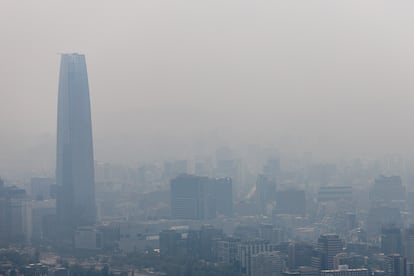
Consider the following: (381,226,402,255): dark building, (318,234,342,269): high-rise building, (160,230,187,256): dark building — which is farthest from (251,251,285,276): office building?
(381,226,402,255): dark building

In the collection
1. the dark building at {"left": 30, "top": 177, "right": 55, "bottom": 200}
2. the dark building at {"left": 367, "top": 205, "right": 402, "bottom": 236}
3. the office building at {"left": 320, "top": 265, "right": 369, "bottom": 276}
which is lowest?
the office building at {"left": 320, "top": 265, "right": 369, "bottom": 276}

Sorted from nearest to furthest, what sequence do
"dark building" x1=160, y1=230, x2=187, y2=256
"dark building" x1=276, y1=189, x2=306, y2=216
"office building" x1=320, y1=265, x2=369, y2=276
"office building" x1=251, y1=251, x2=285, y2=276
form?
"office building" x1=320, y1=265, x2=369, y2=276 < "office building" x1=251, y1=251, x2=285, y2=276 < "dark building" x1=160, y1=230, x2=187, y2=256 < "dark building" x1=276, y1=189, x2=306, y2=216

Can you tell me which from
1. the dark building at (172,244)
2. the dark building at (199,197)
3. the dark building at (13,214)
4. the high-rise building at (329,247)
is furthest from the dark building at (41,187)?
the high-rise building at (329,247)

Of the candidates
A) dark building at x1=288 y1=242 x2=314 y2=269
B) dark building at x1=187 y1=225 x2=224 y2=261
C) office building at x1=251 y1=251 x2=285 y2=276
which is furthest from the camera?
dark building at x1=187 y1=225 x2=224 y2=261

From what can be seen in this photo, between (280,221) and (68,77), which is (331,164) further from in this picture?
(68,77)

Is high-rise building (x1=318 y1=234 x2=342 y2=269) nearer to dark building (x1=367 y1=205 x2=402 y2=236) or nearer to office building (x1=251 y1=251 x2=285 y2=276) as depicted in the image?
office building (x1=251 y1=251 x2=285 y2=276)

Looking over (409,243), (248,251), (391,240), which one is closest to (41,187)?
(248,251)

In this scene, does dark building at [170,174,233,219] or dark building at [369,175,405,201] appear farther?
dark building at [170,174,233,219]
